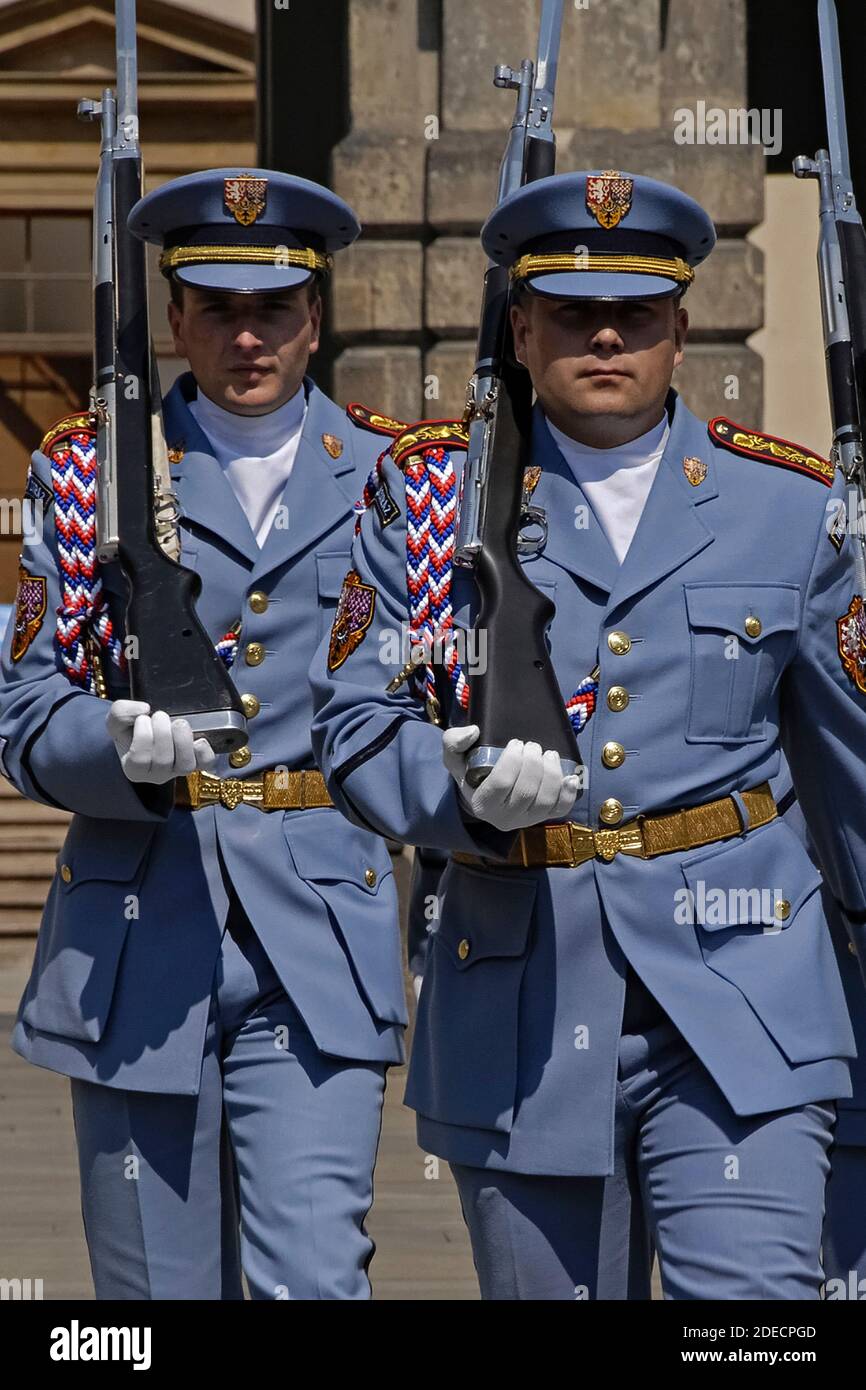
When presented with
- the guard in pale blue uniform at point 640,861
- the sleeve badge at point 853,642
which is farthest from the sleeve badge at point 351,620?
the sleeve badge at point 853,642

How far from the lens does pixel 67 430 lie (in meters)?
4.78

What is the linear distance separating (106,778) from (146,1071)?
0.46 m

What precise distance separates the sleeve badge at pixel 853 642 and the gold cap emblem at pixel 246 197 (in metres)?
1.30

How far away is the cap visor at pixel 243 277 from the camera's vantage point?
4.70 meters

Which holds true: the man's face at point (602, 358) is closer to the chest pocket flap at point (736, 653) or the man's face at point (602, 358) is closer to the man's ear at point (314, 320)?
the chest pocket flap at point (736, 653)

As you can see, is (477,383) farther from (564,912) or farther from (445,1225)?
(445,1225)

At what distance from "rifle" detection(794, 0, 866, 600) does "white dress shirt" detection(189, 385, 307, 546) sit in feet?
3.10

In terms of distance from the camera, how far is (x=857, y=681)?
13.4 ft

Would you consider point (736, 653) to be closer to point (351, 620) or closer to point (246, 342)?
point (351, 620)

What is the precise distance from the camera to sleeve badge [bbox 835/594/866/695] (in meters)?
4.09

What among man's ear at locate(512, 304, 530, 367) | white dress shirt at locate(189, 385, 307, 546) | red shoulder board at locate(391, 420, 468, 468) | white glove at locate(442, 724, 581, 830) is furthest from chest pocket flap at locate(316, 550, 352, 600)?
white glove at locate(442, 724, 581, 830)

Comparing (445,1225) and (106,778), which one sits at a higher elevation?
(106,778)


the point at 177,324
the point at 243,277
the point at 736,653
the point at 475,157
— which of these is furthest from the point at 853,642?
the point at 475,157
